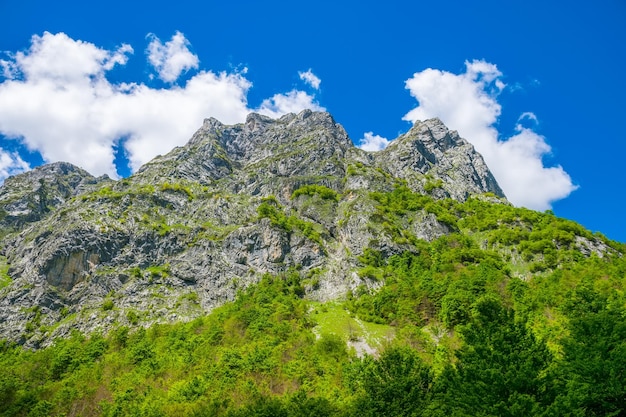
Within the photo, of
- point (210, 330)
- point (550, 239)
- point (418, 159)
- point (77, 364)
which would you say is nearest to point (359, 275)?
point (210, 330)

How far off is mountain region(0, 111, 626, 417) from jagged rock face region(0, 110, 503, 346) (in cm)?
60

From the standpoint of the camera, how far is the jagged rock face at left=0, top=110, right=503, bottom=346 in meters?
102

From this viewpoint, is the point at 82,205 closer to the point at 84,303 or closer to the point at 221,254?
the point at 84,303

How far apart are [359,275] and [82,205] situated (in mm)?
95009

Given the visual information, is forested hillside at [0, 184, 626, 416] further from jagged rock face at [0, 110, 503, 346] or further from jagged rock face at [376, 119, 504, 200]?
jagged rock face at [376, 119, 504, 200]

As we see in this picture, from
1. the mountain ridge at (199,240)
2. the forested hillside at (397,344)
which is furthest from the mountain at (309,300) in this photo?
the mountain ridge at (199,240)

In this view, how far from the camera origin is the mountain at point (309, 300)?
36688mm

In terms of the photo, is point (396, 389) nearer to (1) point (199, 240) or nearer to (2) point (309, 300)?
(2) point (309, 300)

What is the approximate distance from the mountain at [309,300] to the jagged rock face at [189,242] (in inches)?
23.7

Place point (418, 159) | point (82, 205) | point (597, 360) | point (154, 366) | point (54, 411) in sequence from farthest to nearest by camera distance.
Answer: point (418, 159), point (82, 205), point (154, 366), point (54, 411), point (597, 360)

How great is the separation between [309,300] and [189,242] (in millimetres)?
46798

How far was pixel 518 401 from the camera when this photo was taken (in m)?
28.2

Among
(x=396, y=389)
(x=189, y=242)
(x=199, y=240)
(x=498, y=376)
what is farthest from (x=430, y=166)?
(x=498, y=376)

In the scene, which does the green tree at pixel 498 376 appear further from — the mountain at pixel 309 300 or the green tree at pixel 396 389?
the green tree at pixel 396 389
